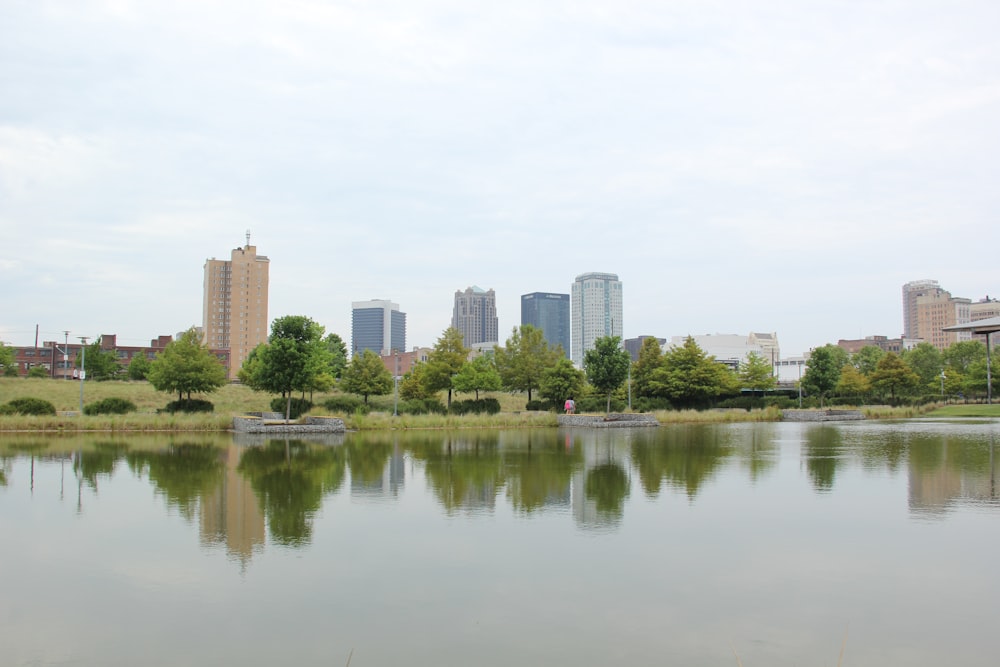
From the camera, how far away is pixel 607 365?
145ft

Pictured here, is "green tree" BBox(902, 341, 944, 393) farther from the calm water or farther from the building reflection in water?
the building reflection in water

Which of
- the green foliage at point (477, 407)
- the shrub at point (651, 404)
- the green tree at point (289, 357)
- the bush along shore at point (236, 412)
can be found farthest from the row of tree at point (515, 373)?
the bush along shore at point (236, 412)

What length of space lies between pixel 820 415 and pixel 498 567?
43.2 meters

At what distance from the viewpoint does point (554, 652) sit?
614cm

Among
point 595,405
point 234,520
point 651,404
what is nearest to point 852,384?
point 651,404

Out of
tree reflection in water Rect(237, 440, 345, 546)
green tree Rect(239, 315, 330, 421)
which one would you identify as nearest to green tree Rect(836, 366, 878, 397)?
green tree Rect(239, 315, 330, 421)

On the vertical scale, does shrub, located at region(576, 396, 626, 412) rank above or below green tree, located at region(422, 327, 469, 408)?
below

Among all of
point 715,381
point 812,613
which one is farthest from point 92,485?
point 715,381

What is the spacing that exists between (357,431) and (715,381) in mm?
28398

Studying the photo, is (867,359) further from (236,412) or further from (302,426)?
(302,426)

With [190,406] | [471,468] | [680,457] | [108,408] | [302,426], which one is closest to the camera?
[471,468]

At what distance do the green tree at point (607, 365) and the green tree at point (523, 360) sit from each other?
927 centimetres

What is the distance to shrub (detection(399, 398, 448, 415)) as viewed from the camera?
41022 millimetres

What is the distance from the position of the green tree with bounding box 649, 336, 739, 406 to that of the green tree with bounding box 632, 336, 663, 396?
74 cm
